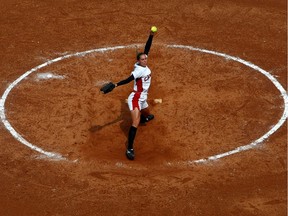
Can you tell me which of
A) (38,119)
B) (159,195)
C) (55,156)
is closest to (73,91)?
(38,119)

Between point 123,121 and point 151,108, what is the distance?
0.94 meters

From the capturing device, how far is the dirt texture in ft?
40.9

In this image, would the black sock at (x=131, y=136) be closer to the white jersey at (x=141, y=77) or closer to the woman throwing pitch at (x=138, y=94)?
the woman throwing pitch at (x=138, y=94)

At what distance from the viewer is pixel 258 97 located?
1567 cm

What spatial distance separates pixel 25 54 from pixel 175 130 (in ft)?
20.7

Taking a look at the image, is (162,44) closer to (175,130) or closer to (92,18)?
(92,18)

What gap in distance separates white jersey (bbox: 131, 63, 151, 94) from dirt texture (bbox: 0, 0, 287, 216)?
1.16 metres

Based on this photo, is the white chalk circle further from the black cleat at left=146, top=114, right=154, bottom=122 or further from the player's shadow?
the black cleat at left=146, top=114, right=154, bottom=122

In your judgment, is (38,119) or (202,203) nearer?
(202,203)

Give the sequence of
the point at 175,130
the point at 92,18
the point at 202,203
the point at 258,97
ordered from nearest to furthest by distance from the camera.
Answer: the point at 202,203 < the point at 175,130 < the point at 258,97 < the point at 92,18

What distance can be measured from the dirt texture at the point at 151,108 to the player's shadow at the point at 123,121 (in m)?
0.03

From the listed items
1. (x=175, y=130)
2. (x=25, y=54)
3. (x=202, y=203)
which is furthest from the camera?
(x=25, y=54)

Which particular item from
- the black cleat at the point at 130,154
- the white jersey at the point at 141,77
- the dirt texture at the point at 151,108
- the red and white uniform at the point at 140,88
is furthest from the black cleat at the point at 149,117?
the black cleat at the point at 130,154

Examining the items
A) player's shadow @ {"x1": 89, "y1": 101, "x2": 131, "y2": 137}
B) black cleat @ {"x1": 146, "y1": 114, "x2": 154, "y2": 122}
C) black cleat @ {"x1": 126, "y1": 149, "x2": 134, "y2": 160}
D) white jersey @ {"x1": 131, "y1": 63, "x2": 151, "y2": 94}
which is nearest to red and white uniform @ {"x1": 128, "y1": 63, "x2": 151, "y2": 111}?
white jersey @ {"x1": 131, "y1": 63, "x2": 151, "y2": 94}
